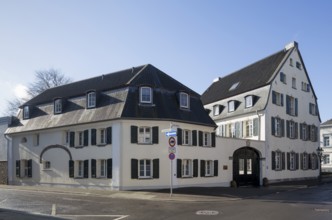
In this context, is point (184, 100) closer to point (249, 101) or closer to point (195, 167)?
point (195, 167)

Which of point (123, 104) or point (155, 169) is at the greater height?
point (123, 104)

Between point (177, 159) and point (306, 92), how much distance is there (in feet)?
72.5

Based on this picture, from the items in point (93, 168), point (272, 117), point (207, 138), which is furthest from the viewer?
A: point (272, 117)

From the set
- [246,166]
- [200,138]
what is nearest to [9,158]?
[200,138]

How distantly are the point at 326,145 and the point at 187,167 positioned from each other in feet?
144

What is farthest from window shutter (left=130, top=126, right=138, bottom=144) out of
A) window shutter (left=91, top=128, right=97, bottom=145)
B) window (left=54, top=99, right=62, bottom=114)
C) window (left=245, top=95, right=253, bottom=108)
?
window (left=245, top=95, right=253, bottom=108)

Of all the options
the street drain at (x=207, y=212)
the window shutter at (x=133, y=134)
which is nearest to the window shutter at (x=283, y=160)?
the window shutter at (x=133, y=134)

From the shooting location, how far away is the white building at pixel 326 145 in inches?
2534

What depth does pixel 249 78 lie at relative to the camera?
139 ft

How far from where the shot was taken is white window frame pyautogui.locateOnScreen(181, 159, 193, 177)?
2943 cm

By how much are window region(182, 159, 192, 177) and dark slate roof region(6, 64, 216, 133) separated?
3.11m

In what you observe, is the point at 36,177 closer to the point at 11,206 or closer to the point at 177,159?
the point at 177,159

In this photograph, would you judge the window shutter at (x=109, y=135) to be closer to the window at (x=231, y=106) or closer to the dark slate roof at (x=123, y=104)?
the dark slate roof at (x=123, y=104)

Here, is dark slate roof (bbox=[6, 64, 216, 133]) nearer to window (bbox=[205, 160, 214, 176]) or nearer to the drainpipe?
the drainpipe
